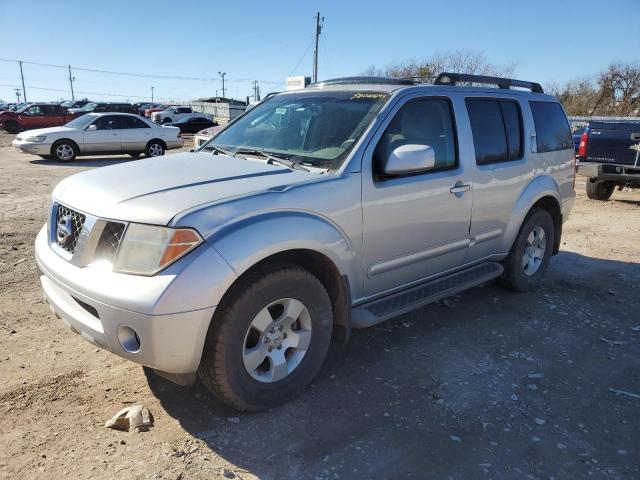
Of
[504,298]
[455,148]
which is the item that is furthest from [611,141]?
[455,148]

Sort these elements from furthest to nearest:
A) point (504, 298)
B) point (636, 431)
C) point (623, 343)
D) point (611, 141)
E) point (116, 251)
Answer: point (611, 141), point (504, 298), point (623, 343), point (636, 431), point (116, 251)

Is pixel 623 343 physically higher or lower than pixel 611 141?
lower

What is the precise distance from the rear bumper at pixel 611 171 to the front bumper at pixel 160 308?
912cm

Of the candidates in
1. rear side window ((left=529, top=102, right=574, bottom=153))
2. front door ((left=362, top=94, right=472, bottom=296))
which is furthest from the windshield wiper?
rear side window ((left=529, top=102, right=574, bottom=153))

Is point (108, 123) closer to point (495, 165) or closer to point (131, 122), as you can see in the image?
point (131, 122)

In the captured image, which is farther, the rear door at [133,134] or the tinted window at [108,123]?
the rear door at [133,134]

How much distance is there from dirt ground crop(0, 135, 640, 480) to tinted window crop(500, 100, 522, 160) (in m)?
1.44

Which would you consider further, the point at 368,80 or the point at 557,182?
the point at 557,182

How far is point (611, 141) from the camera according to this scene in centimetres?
967

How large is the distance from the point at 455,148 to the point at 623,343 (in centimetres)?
207

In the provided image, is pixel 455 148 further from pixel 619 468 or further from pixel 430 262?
pixel 619 468

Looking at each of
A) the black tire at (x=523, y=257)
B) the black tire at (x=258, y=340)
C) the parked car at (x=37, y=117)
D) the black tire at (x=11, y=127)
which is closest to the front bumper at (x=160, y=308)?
the black tire at (x=258, y=340)

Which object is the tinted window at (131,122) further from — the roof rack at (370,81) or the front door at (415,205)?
the front door at (415,205)

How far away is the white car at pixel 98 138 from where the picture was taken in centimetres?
1638
